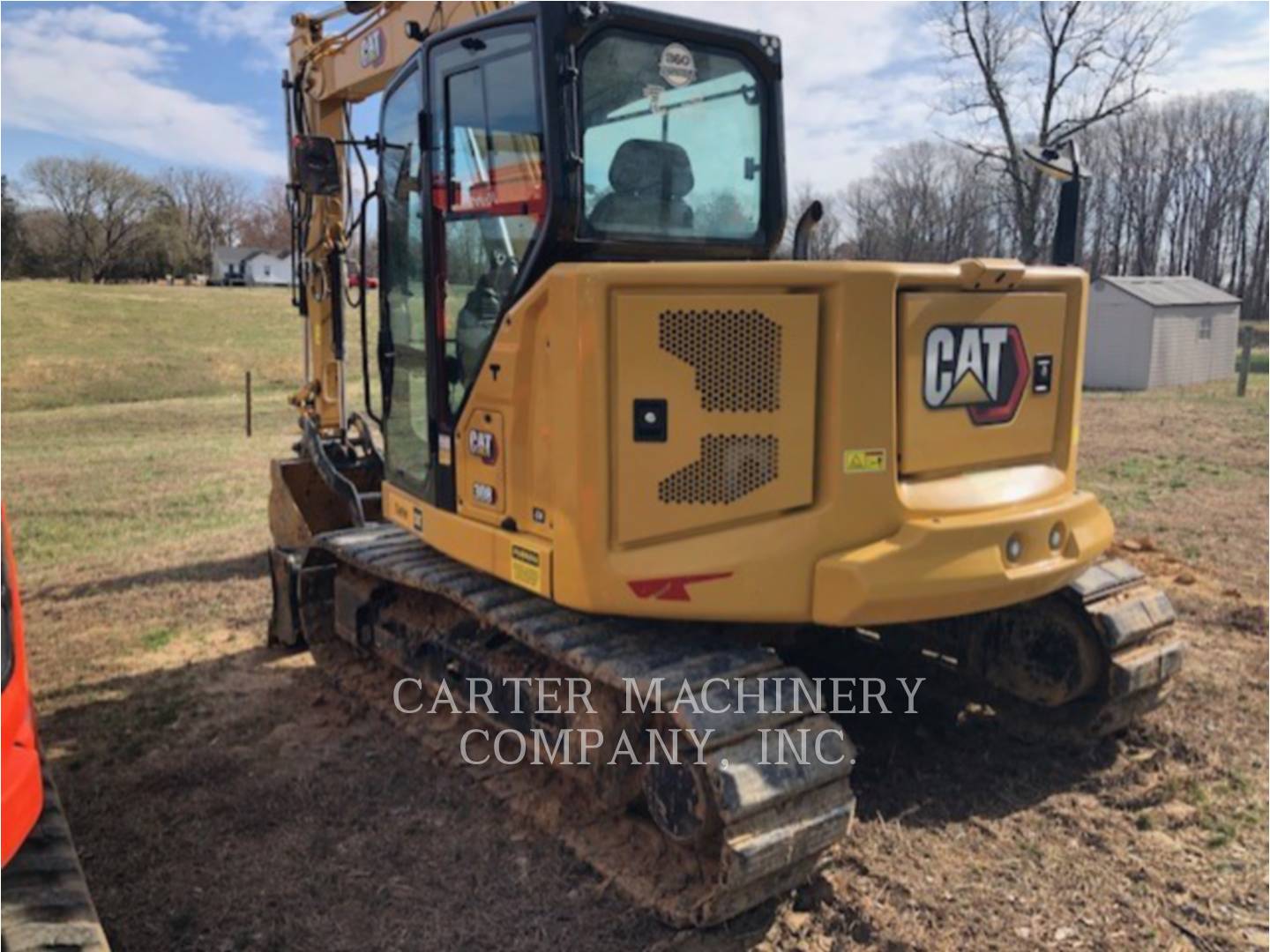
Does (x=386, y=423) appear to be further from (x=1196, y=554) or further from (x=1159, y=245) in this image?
(x=1159, y=245)

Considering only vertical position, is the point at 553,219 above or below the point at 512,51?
below

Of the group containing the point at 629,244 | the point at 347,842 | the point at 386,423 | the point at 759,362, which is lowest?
the point at 347,842

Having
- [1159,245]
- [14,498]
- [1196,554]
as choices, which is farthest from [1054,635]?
[1159,245]

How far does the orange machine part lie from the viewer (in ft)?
8.55

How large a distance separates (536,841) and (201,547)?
5807 millimetres

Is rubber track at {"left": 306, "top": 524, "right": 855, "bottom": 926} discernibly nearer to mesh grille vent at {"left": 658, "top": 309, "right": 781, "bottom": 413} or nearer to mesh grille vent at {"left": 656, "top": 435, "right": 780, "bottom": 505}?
mesh grille vent at {"left": 656, "top": 435, "right": 780, "bottom": 505}

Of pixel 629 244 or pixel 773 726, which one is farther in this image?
pixel 629 244

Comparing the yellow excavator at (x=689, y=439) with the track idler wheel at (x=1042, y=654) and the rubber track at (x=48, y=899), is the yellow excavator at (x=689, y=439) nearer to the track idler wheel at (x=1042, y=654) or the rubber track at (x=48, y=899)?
the track idler wheel at (x=1042, y=654)

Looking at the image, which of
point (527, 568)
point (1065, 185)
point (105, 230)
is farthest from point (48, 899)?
point (105, 230)

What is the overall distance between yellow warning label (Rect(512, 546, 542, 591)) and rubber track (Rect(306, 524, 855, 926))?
0.16m

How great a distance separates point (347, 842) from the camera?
4121 mm

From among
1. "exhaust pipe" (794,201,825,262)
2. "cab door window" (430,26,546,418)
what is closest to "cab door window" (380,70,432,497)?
"cab door window" (430,26,546,418)

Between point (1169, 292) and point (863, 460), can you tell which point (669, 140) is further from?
point (1169, 292)

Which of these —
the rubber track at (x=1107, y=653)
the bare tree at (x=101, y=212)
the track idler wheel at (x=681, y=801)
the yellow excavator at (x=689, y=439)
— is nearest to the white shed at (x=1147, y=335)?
the rubber track at (x=1107, y=653)
